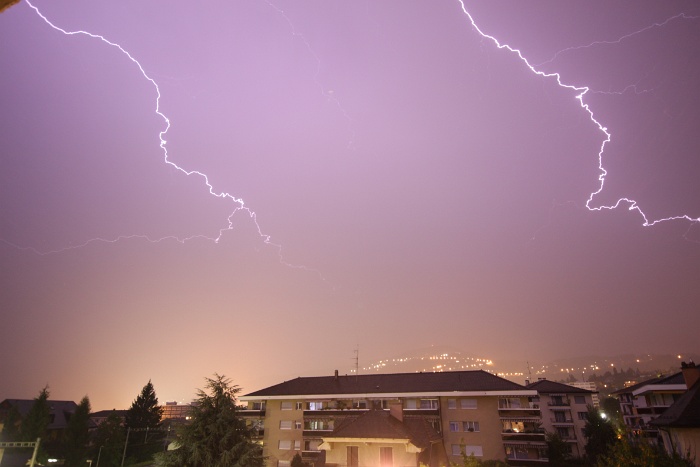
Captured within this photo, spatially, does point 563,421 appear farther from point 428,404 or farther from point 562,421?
point 428,404

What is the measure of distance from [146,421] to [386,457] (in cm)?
4712

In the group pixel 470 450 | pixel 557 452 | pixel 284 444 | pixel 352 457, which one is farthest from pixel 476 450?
pixel 284 444

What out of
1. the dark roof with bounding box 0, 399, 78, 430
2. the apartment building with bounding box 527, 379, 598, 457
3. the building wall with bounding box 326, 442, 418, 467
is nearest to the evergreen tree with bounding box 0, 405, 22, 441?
the dark roof with bounding box 0, 399, 78, 430

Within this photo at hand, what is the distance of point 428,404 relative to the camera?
32906 mm

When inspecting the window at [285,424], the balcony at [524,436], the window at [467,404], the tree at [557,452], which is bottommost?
the tree at [557,452]

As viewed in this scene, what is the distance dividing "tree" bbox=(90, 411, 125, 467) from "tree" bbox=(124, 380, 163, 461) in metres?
4.76

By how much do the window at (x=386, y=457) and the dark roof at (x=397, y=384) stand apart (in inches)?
496

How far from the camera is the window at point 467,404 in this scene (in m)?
31.6

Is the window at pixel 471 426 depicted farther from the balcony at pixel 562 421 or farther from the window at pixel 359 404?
the balcony at pixel 562 421

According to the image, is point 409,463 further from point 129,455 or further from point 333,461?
point 129,455

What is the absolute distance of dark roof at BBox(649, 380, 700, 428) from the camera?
18578mm

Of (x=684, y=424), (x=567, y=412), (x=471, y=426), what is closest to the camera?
(x=684, y=424)

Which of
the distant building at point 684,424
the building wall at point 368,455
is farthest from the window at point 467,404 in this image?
the building wall at point 368,455

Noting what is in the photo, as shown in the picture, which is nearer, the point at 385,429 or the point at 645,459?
the point at 645,459
